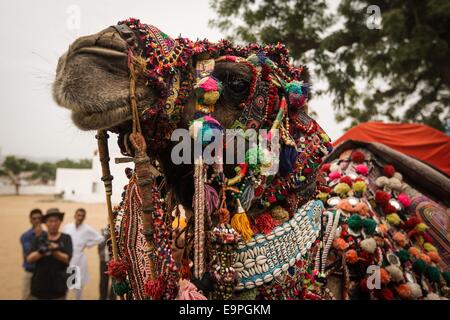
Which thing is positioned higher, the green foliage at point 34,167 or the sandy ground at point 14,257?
the green foliage at point 34,167

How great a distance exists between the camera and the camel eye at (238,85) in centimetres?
193

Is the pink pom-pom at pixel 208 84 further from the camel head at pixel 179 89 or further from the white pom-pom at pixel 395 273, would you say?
the white pom-pom at pixel 395 273

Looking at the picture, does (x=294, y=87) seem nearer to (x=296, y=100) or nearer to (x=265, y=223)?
(x=296, y=100)

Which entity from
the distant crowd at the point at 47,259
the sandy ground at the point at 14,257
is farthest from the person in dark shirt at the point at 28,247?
the sandy ground at the point at 14,257

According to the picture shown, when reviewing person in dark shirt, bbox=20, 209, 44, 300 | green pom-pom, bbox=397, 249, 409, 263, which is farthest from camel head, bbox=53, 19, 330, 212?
person in dark shirt, bbox=20, 209, 44, 300

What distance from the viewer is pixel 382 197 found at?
3.24 m

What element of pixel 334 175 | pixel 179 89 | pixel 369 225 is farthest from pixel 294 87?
pixel 334 175

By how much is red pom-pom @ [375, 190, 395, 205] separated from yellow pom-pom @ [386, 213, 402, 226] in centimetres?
13

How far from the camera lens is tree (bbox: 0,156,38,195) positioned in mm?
36781

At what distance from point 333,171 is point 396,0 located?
24.5 ft

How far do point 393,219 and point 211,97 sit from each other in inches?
83.4

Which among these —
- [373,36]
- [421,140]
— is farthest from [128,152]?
[373,36]

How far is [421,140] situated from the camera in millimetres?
4488
